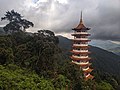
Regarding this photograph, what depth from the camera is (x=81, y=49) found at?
2056 inches

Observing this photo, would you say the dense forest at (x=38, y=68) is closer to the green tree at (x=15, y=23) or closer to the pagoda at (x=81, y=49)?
the pagoda at (x=81, y=49)

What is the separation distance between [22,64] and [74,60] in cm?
1423

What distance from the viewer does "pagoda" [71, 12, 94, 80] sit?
169 ft

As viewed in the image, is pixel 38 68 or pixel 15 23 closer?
pixel 38 68

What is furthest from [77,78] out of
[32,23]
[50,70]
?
[32,23]

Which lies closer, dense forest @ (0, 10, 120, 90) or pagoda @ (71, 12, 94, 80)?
dense forest @ (0, 10, 120, 90)

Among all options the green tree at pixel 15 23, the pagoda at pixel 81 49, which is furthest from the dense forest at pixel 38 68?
the green tree at pixel 15 23

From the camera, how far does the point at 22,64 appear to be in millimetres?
41000

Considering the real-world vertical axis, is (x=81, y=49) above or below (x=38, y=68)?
above

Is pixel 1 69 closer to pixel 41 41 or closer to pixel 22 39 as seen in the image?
pixel 41 41

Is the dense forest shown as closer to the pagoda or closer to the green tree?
the pagoda

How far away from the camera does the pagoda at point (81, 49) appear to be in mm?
51438

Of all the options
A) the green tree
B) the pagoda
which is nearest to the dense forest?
the pagoda

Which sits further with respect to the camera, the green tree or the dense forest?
the green tree
